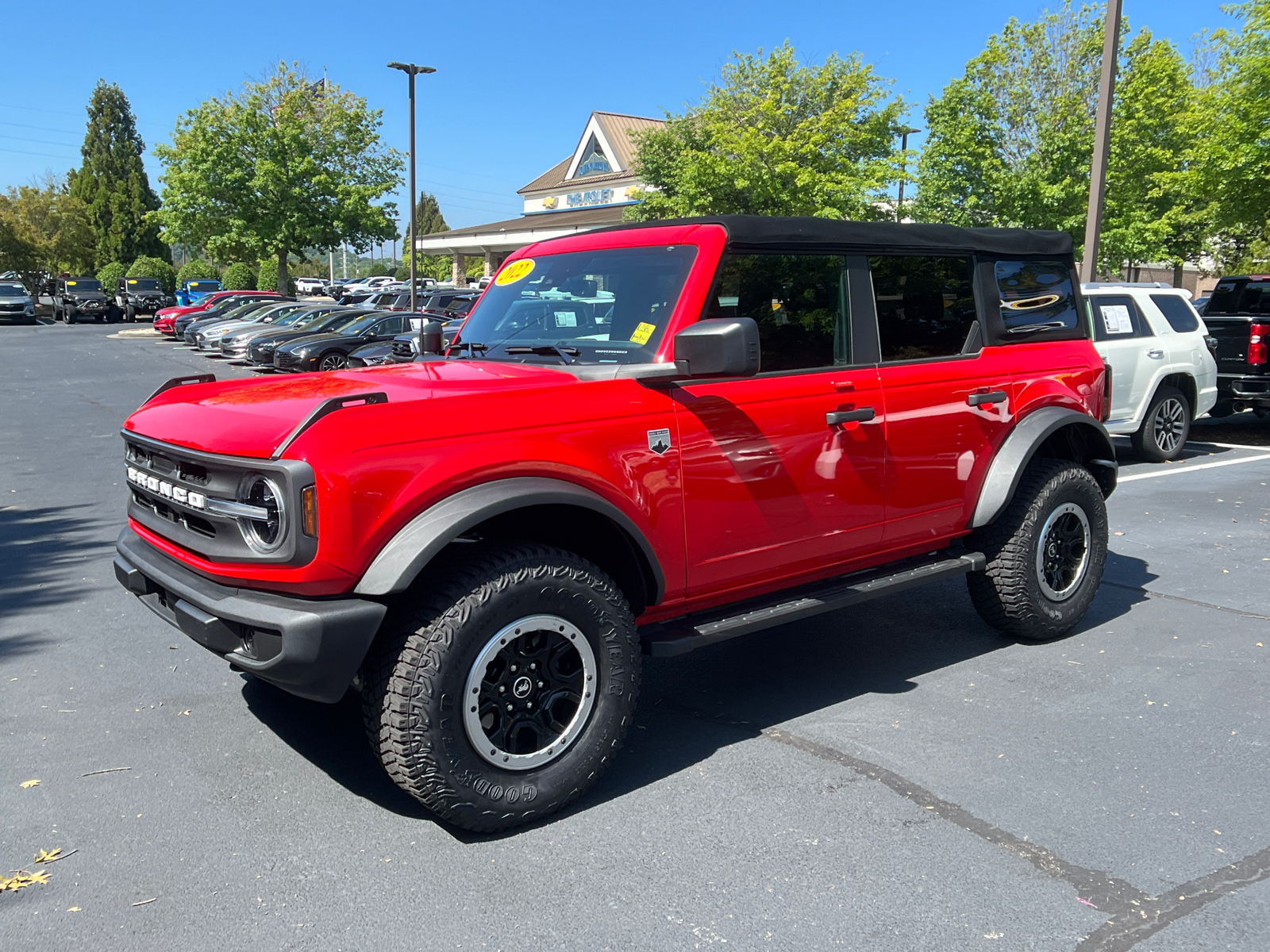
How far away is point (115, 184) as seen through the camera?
61.6 m

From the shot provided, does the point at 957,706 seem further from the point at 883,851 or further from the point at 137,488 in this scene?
the point at 137,488

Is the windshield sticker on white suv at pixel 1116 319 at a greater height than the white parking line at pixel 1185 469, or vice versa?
the windshield sticker on white suv at pixel 1116 319

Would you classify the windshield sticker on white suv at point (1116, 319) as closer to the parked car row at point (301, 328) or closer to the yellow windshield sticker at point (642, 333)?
the parked car row at point (301, 328)

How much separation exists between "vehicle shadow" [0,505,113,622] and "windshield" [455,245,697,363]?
3.23 meters

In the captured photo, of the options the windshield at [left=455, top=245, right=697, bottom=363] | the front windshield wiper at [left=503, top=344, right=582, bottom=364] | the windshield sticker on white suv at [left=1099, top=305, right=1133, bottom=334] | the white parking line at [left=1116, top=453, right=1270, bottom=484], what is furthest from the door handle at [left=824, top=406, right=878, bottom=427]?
the windshield sticker on white suv at [left=1099, top=305, right=1133, bottom=334]

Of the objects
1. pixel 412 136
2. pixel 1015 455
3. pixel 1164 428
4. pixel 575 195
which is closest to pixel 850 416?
pixel 1015 455

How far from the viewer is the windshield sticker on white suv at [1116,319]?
10.6 meters

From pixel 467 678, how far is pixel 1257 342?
12.0m

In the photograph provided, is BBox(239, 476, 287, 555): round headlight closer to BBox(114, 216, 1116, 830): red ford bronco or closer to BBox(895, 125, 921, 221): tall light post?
BBox(114, 216, 1116, 830): red ford bronco

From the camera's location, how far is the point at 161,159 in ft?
131

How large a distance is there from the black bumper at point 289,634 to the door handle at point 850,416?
6.51ft

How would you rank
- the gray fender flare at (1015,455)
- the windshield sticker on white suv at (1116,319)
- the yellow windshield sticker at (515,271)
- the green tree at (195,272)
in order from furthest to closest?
the green tree at (195,272) < the windshield sticker on white suv at (1116,319) < the gray fender flare at (1015,455) < the yellow windshield sticker at (515,271)

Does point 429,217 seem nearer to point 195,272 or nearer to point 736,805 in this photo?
point 195,272

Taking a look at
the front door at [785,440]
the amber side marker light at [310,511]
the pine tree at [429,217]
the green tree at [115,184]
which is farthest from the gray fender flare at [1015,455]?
the pine tree at [429,217]
